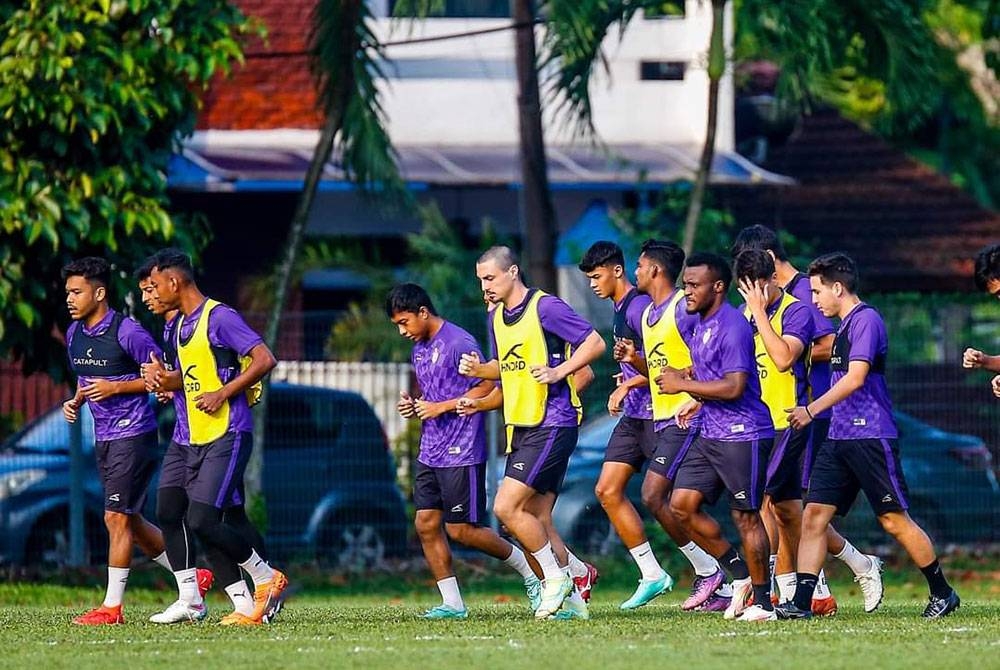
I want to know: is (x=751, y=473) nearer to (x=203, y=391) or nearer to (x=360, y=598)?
(x=203, y=391)

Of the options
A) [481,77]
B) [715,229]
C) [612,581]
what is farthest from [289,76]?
[612,581]

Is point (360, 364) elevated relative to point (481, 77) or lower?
lower

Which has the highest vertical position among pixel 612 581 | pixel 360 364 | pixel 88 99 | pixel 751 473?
pixel 88 99

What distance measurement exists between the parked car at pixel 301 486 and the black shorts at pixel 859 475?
743 cm

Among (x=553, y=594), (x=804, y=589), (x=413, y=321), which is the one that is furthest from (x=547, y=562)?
(x=413, y=321)

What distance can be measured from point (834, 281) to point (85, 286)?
440 centimetres

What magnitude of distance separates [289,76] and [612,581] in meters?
8.45

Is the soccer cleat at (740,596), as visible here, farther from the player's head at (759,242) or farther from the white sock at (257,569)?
the white sock at (257,569)

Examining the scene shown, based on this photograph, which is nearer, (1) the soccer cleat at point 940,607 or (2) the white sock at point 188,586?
(1) the soccer cleat at point 940,607

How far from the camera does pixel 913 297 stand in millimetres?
18625

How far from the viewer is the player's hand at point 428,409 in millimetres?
11648

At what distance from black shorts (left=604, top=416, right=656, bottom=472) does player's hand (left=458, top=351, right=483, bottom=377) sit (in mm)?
1300

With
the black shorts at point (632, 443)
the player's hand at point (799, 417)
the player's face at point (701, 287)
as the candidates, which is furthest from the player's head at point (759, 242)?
the black shorts at point (632, 443)

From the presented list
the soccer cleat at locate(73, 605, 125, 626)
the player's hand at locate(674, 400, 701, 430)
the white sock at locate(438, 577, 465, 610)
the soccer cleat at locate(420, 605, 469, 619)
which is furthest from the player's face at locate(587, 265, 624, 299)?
the soccer cleat at locate(73, 605, 125, 626)
